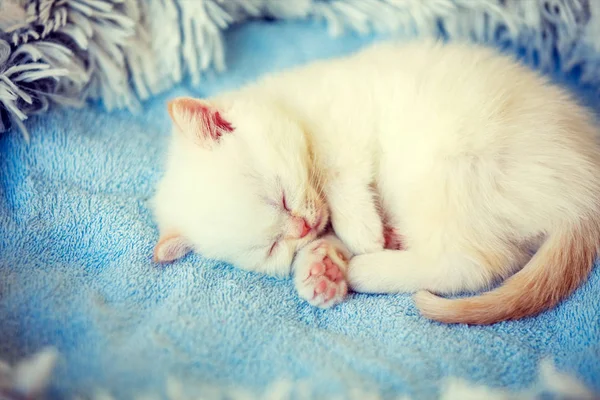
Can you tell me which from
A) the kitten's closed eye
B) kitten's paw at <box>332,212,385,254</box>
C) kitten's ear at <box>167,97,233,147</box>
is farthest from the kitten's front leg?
kitten's ear at <box>167,97,233,147</box>

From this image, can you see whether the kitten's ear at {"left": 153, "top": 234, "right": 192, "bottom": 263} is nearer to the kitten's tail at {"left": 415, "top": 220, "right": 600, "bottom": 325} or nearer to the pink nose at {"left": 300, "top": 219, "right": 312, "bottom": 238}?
the pink nose at {"left": 300, "top": 219, "right": 312, "bottom": 238}

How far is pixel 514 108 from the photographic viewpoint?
1134mm

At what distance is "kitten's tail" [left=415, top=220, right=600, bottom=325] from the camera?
102 centimetres

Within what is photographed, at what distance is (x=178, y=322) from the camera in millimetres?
1032

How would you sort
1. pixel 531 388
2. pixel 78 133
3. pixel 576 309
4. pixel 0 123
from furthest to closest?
pixel 78 133 → pixel 0 123 → pixel 576 309 → pixel 531 388

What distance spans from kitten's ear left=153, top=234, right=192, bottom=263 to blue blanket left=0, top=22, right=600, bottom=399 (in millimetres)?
20

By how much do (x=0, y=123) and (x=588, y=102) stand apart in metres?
1.59

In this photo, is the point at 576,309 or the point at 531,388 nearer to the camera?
the point at 531,388

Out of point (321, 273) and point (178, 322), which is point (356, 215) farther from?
point (178, 322)

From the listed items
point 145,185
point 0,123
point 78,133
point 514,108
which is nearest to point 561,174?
point 514,108

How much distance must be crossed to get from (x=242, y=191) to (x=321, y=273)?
239 mm

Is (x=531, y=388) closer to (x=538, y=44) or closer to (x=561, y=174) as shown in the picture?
(x=561, y=174)

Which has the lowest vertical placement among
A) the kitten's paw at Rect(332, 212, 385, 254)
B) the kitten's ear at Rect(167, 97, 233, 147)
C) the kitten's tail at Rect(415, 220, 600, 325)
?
the kitten's paw at Rect(332, 212, 385, 254)

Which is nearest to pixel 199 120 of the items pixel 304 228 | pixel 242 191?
pixel 242 191
